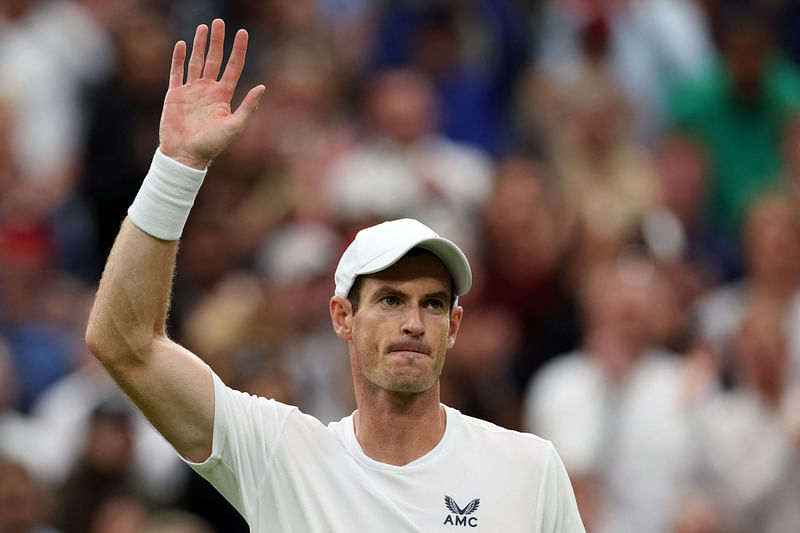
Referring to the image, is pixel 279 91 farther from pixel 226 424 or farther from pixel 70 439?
pixel 226 424

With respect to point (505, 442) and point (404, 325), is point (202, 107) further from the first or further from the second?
Result: point (505, 442)

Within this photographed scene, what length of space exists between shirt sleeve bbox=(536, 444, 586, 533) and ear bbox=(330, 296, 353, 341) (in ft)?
2.33

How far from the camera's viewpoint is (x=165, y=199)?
4633mm

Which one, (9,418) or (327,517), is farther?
(9,418)

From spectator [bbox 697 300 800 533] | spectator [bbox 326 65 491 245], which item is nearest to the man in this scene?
spectator [bbox 697 300 800 533]

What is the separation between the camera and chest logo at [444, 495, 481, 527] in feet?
15.7

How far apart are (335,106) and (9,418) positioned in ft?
13.4

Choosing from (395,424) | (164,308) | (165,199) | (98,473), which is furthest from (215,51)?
(98,473)

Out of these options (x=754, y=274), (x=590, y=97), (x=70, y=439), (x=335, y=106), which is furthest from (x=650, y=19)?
(x=70, y=439)

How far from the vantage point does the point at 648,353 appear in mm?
8875

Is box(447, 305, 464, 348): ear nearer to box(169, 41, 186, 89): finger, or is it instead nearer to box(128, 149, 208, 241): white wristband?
box(128, 149, 208, 241): white wristband

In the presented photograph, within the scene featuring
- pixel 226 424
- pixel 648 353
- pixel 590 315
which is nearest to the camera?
pixel 226 424

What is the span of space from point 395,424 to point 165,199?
953mm

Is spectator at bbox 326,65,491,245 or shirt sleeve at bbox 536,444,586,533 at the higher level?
spectator at bbox 326,65,491,245
